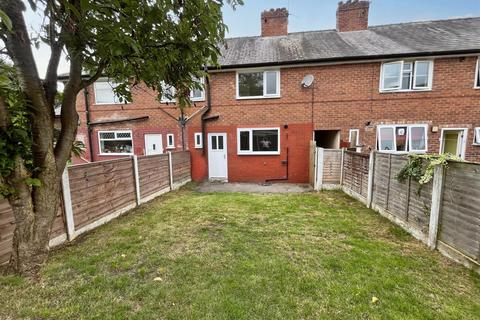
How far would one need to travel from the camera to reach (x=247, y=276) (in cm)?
306

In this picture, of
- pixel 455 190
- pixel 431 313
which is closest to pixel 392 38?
pixel 455 190

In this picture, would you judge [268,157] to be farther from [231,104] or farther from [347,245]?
[347,245]

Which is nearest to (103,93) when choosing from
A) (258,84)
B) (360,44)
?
(258,84)

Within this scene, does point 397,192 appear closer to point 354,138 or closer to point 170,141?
point 354,138

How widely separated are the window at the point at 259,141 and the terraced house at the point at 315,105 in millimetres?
45

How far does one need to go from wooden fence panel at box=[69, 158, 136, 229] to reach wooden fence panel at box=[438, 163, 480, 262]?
661 cm

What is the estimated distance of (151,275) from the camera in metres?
3.14

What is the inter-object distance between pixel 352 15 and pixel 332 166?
9.00m

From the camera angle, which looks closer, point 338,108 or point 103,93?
point 338,108

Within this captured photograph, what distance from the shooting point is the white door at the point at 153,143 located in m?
10.9

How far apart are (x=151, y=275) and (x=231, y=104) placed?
8.26 meters

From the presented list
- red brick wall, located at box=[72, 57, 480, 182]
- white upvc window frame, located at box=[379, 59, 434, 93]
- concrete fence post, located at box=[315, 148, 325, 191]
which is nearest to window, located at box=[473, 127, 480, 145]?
red brick wall, located at box=[72, 57, 480, 182]

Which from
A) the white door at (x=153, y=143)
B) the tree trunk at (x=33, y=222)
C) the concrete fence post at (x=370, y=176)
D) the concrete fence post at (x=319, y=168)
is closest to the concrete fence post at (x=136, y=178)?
the tree trunk at (x=33, y=222)

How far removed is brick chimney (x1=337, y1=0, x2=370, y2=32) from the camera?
1160 cm
